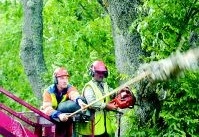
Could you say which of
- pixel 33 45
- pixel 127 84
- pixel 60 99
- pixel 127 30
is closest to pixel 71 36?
pixel 33 45

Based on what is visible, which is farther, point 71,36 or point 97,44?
point 71,36

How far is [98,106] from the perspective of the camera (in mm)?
8672

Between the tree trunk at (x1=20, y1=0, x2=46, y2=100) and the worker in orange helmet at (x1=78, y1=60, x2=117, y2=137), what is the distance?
198 inches

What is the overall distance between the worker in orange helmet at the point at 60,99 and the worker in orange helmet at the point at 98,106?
0.57ft

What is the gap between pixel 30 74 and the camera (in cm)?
1407

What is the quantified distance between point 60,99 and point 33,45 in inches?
205

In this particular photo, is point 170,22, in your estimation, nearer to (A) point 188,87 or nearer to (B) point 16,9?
(A) point 188,87

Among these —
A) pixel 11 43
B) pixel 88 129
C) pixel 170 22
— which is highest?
pixel 11 43

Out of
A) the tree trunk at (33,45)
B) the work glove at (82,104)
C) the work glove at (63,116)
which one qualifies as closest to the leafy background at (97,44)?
the tree trunk at (33,45)

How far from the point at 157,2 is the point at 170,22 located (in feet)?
0.99

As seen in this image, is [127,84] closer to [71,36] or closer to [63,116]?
[63,116]

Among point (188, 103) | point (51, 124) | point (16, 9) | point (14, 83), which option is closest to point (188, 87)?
point (188, 103)

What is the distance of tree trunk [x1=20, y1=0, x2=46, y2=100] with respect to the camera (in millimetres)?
13984

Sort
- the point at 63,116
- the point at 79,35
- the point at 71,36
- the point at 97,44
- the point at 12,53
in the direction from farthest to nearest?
the point at 12,53 < the point at 71,36 < the point at 97,44 < the point at 79,35 < the point at 63,116
